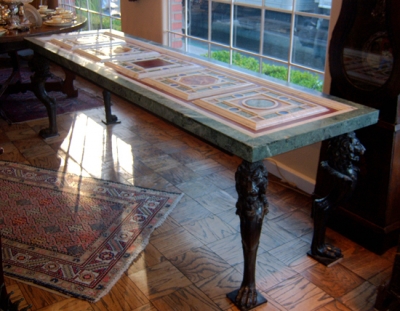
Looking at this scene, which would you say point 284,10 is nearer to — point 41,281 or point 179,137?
point 179,137

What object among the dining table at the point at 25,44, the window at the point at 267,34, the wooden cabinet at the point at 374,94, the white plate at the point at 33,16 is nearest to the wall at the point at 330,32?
the window at the point at 267,34

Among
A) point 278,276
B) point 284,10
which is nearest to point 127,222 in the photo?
point 278,276

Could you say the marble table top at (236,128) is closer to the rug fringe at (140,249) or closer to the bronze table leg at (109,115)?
the rug fringe at (140,249)

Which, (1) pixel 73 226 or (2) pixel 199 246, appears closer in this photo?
(2) pixel 199 246

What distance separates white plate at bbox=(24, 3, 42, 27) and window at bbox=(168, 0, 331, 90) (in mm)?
1344

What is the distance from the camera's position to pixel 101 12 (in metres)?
5.97

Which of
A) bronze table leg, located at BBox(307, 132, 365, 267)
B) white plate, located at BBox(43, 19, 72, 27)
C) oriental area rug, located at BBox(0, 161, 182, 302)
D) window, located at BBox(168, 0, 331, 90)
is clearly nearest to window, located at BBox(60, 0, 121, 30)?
white plate, located at BBox(43, 19, 72, 27)

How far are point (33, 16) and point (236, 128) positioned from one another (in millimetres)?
3296

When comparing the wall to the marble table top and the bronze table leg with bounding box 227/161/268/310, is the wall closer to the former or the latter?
the marble table top

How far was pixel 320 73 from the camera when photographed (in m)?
3.12

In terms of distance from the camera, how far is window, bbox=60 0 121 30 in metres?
5.72

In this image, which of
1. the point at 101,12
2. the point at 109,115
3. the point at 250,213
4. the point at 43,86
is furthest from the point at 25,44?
the point at 250,213

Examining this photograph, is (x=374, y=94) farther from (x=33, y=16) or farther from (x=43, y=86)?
(x=33, y=16)

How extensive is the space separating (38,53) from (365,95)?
243cm
